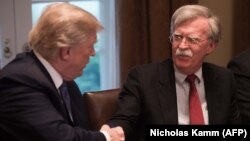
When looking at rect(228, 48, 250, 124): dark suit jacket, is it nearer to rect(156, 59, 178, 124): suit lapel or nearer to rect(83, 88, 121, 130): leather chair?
rect(156, 59, 178, 124): suit lapel

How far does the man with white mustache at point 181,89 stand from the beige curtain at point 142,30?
0.84 m

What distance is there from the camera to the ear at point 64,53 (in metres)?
1.43

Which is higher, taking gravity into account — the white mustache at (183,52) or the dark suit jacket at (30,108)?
the white mustache at (183,52)

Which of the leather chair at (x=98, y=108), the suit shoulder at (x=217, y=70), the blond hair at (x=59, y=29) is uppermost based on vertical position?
the blond hair at (x=59, y=29)

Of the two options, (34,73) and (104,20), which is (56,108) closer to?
(34,73)

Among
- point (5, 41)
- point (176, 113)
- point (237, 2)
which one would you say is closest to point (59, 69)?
point (176, 113)

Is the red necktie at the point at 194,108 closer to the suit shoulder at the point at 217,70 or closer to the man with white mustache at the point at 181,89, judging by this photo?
the man with white mustache at the point at 181,89

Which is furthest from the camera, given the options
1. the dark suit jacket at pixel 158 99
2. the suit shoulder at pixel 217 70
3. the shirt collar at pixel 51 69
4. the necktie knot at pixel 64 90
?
the suit shoulder at pixel 217 70

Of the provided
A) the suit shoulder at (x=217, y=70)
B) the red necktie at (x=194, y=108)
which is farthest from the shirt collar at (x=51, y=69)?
the suit shoulder at (x=217, y=70)

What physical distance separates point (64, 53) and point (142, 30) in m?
1.44

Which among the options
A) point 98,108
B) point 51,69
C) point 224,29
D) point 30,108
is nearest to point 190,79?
point 98,108

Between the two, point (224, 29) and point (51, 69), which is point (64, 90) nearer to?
point (51, 69)

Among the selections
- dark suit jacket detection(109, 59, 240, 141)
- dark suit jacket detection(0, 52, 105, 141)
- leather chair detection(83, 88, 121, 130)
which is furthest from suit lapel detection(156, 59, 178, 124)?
dark suit jacket detection(0, 52, 105, 141)

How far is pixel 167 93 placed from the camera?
1906mm
